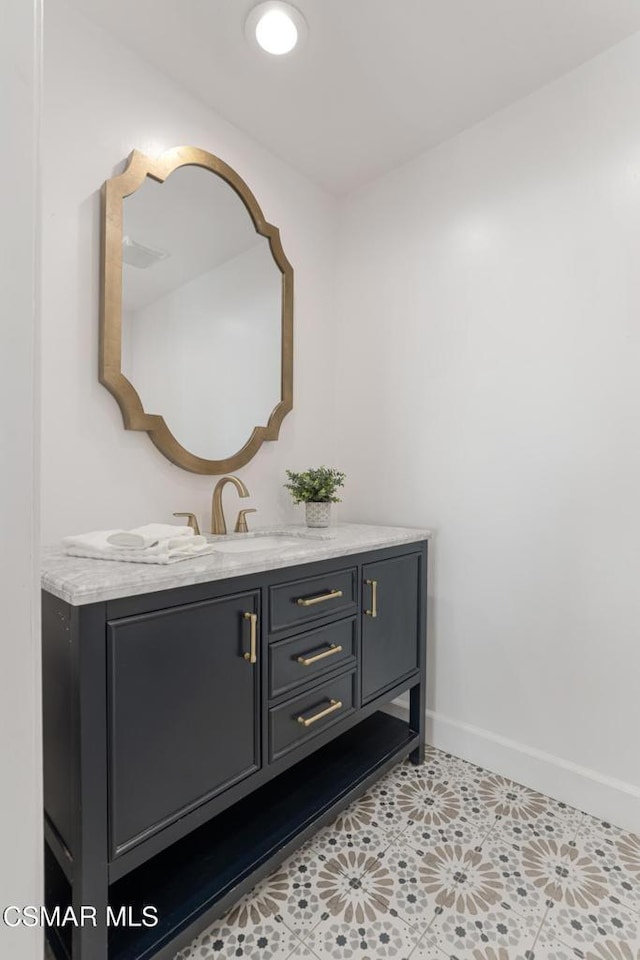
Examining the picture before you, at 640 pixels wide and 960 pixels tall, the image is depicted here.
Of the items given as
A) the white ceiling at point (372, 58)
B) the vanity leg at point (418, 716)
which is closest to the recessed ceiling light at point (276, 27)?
the white ceiling at point (372, 58)

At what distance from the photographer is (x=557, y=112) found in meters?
Answer: 1.73

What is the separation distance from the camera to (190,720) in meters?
1.12

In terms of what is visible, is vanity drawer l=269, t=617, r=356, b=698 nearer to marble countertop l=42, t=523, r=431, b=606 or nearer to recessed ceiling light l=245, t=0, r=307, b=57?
marble countertop l=42, t=523, r=431, b=606

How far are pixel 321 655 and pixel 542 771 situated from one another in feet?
3.22

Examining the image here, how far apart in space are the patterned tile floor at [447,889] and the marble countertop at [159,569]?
2.84ft

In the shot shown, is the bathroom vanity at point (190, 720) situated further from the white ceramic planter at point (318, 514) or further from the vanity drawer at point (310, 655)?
the white ceramic planter at point (318, 514)

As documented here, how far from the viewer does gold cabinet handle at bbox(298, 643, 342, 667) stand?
1394 millimetres

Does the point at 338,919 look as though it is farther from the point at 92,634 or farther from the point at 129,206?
the point at 129,206

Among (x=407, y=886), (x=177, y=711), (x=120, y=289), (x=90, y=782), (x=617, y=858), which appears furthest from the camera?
(x=120, y=289)

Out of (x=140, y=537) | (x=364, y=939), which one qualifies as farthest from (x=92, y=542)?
(x=364, y=939)

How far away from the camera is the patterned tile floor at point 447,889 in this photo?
3.74 ft

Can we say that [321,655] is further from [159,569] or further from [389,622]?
[159,569]

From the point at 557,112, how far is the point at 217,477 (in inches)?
71.3

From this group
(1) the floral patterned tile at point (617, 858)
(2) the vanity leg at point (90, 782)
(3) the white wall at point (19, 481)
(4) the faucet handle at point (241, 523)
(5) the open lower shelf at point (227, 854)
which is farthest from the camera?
(4) the faucet handle at point (241, 523)
